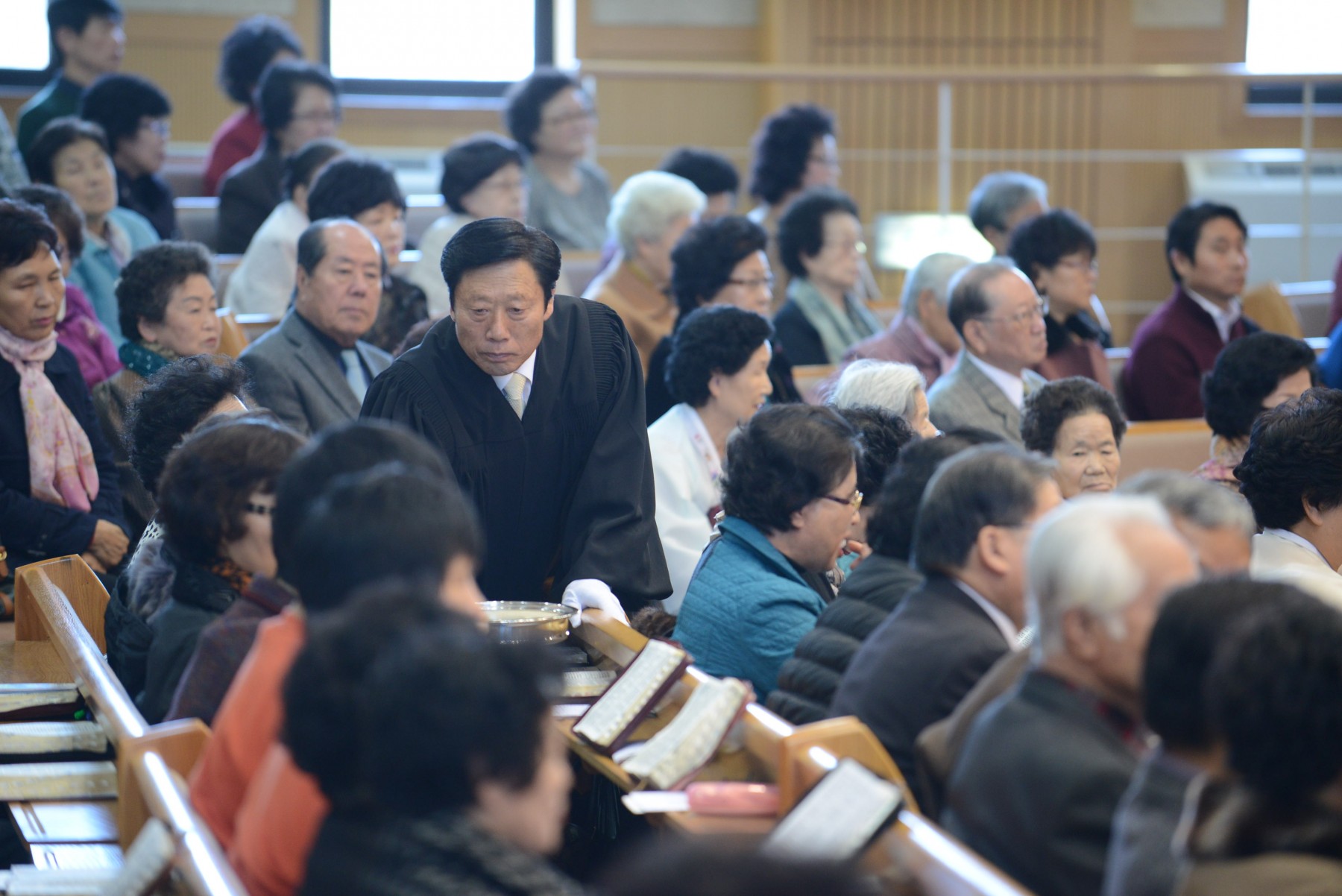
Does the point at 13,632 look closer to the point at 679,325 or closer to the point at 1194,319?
the point at 679,325

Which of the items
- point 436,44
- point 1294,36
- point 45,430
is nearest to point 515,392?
point 45,430

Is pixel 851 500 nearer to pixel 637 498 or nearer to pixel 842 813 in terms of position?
pixel 637 498

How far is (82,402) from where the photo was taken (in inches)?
148

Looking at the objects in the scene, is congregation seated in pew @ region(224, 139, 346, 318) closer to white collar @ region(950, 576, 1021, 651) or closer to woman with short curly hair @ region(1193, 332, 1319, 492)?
woman with short curly hair @ region(1193, 332, 1319, 492)

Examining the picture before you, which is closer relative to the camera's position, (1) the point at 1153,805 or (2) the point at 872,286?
(1) the point at 1153,805

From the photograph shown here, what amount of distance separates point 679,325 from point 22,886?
224 centimetres

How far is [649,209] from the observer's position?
4875mm

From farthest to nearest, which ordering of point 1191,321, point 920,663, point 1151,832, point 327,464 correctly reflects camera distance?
point 1191,321 < point 920,663 < point 327,464 < point 1151,832

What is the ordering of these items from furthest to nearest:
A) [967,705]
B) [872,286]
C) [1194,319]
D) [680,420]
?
[872,286], [1194,319], [680,420], [967,705]

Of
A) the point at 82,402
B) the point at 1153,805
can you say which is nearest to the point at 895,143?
the point at 82,402

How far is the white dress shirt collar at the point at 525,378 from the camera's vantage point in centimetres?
315

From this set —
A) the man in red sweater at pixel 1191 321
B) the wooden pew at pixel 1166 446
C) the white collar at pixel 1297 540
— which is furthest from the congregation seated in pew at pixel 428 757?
the man in red sweater at pixel 1191 321

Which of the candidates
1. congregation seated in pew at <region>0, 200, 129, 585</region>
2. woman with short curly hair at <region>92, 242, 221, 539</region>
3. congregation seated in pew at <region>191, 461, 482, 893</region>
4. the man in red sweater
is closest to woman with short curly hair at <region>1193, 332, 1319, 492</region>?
the man in red sweater

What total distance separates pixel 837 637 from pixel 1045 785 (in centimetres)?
75
